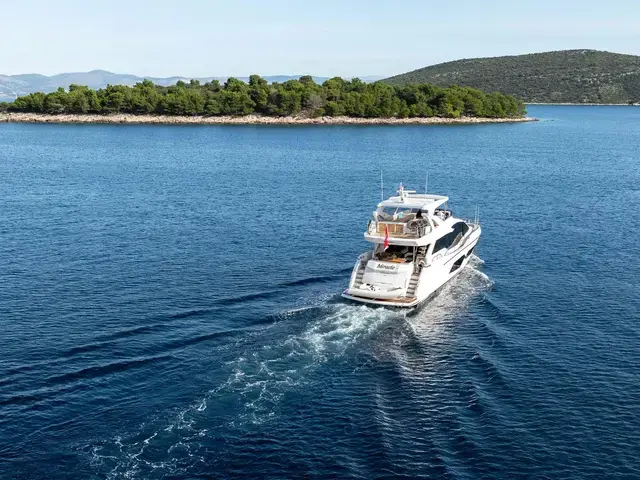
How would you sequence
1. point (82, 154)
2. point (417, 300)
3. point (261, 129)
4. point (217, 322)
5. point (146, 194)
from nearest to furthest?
point (217, 322)
point (417, 300)
point (146, 194)
point (82, 154)
point (261, 129)

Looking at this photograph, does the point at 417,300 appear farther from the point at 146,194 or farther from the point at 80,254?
the point at 146,194

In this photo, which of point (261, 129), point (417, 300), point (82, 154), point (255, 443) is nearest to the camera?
point (255, 443)

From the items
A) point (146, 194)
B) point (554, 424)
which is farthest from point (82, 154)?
point (554, 424)

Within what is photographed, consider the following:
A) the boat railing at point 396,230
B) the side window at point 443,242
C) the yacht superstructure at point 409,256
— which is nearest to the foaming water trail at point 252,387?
the yacht superstructure at point 409,256

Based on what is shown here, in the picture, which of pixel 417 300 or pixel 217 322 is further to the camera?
pixel 417 300

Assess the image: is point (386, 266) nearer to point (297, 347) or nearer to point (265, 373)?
point (297, 347)

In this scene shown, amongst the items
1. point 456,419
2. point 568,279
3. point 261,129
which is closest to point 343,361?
point 456,419

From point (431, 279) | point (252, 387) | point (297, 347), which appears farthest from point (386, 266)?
point (252, 387)
